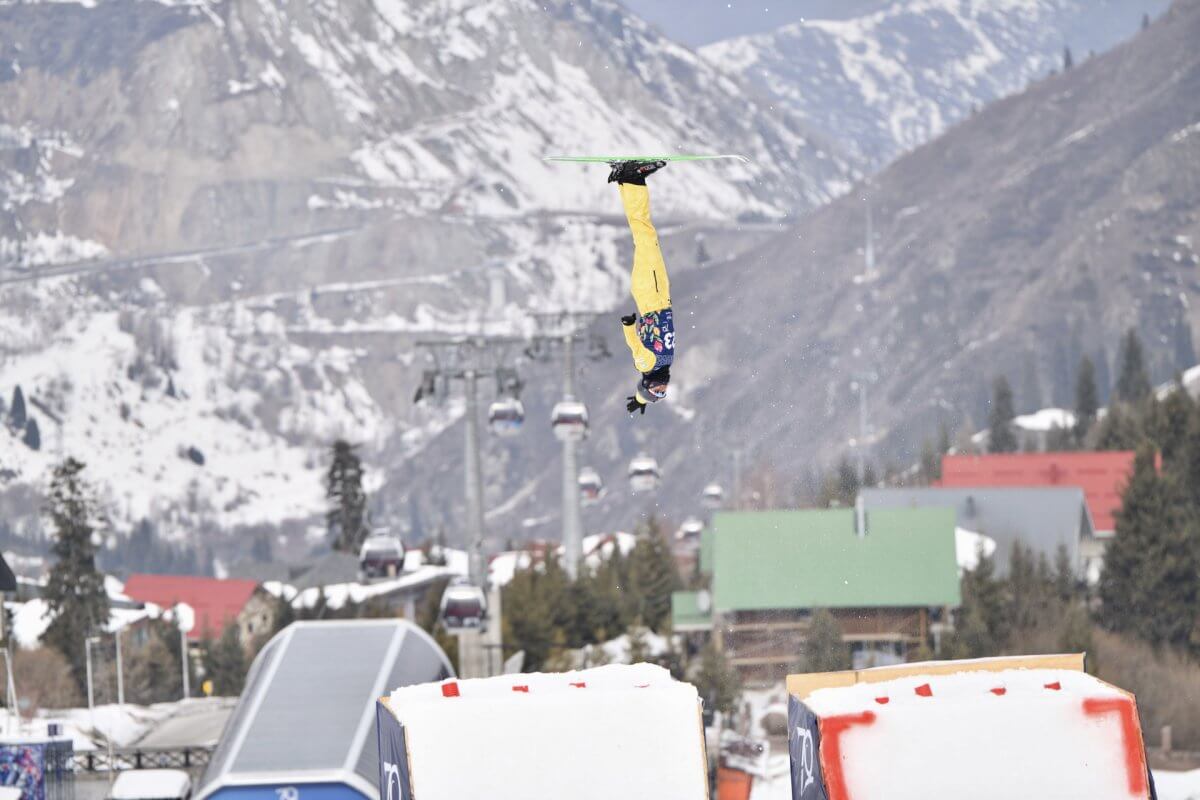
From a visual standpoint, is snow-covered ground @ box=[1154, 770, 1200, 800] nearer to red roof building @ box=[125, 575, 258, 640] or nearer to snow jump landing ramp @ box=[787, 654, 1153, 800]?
snow jump landing ramp @ box=[787, 654, 1153, 800]

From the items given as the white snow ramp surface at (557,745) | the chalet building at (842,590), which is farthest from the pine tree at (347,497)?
the white snow ramp surface at (557,745)

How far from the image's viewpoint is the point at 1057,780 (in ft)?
65.7

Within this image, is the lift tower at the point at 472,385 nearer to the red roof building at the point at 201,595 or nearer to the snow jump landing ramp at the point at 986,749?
the snow jump landing ramp at the point at 986,749

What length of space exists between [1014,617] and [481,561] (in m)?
37.1

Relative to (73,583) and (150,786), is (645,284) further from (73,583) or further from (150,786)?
(73,583)

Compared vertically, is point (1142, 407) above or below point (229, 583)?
above

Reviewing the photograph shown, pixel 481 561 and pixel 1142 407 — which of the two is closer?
pixel 481 561

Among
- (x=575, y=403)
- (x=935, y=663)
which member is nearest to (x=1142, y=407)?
(x=575, y=403)

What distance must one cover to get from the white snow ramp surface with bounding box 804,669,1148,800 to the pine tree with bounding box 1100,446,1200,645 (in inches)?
3166

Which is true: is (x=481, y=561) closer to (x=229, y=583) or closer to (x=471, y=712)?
(x=471, y=712)

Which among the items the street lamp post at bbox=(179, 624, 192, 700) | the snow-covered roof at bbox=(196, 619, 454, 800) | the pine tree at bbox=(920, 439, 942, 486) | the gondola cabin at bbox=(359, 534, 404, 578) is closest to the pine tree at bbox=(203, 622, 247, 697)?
the street lamp post at bbox=(179, 624, 192, 700)

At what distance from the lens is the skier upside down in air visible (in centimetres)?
1662

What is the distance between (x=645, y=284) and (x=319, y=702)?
70.1ft

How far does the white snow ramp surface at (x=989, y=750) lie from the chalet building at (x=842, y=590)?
208ft
